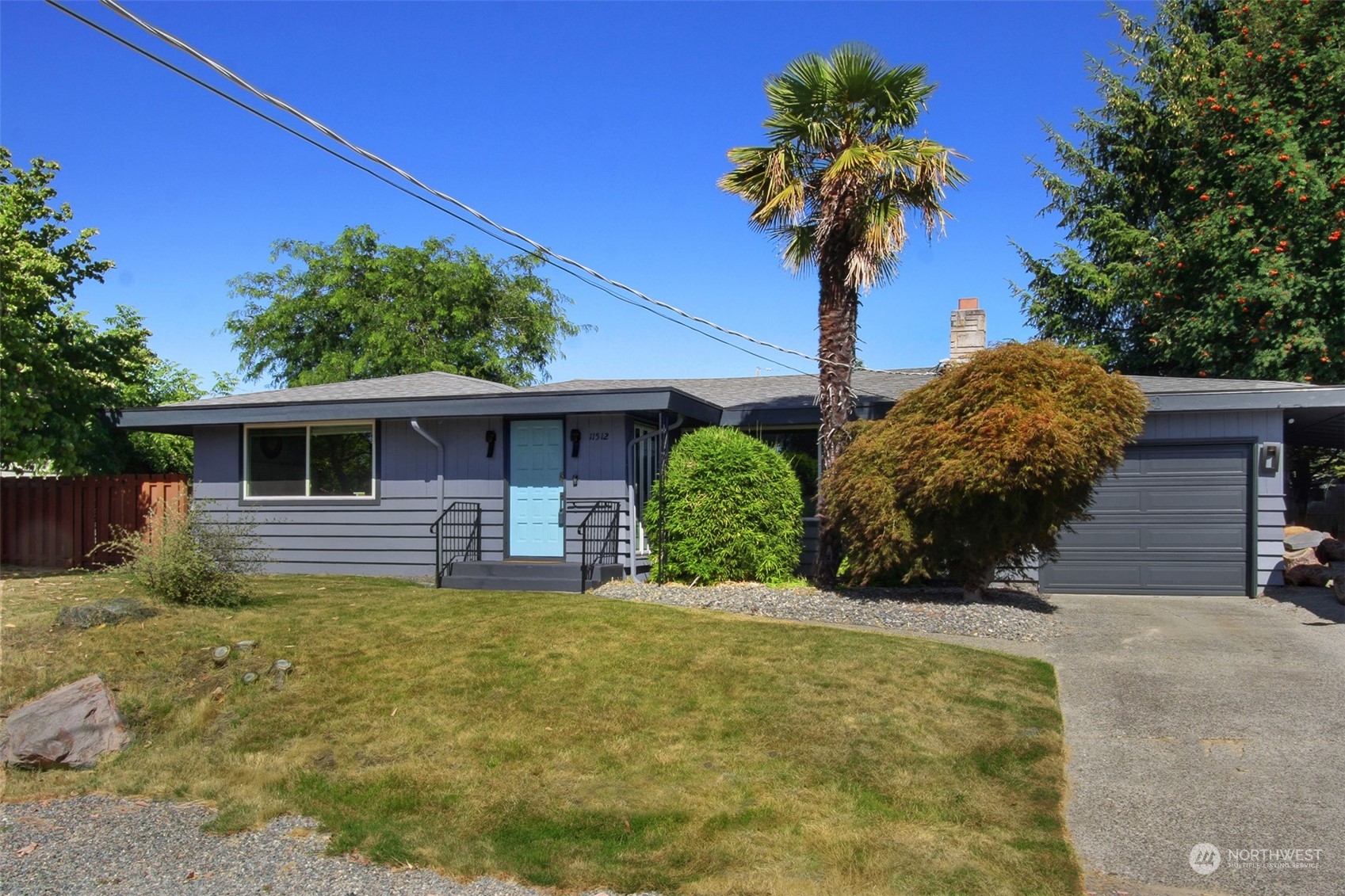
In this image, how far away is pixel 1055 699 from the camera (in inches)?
298

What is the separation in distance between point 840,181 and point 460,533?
7097 millimetres

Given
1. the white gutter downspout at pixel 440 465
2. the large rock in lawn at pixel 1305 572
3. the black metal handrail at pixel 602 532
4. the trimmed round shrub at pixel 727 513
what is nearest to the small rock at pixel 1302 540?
the large rock in lawn at pixel 1305 572

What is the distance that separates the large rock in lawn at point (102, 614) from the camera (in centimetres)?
831

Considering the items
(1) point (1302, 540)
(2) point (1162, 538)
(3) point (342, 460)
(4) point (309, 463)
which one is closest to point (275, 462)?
(4) point (309, 463)

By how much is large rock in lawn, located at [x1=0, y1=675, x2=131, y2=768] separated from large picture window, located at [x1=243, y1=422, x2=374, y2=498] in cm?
767

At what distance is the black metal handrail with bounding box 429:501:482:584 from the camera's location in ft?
44.8

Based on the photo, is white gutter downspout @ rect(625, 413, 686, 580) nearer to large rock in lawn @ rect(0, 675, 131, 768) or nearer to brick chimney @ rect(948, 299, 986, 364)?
brick chimney @ rect(948, 299, 986, 364)

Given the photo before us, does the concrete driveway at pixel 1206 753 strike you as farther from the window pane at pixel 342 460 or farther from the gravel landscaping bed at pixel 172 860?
the window pane at pixel 342 460

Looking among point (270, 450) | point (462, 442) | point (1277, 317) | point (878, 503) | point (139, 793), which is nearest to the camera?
point (139, 793)

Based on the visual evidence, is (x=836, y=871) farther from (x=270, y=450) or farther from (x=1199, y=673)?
(x=270, y=450)

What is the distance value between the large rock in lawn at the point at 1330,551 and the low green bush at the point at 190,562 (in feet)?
50.2

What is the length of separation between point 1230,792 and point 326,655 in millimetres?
6721

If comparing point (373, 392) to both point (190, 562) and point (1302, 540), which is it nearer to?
point (190, 562)

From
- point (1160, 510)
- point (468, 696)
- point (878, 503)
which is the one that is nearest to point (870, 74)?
point (878, 503)
